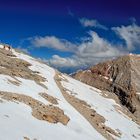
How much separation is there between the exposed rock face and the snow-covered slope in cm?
1801

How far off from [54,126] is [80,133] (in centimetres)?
407

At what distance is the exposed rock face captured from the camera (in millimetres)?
85938

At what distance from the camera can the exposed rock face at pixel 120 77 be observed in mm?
85938

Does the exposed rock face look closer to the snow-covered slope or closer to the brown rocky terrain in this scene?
the snow-covered slope

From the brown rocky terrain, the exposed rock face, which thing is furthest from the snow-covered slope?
the exposed rock face

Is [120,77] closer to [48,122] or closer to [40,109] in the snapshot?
[40,109]

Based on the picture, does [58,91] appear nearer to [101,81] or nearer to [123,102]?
[123,102]

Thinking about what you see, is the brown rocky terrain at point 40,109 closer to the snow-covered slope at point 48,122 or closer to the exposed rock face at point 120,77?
the snow-covered slope at point 48,122

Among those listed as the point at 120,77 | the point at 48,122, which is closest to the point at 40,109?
the point at 48,122

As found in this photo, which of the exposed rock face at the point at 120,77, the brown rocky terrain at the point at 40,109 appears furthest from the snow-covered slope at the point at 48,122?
the exposed rock face at the point at 120,77

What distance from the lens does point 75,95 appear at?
6256 centimetres

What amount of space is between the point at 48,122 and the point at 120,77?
193 ft

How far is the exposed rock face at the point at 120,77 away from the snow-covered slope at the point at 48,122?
1801cm

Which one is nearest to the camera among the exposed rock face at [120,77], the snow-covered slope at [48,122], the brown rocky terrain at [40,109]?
the snow-covered slope at [48,122]
